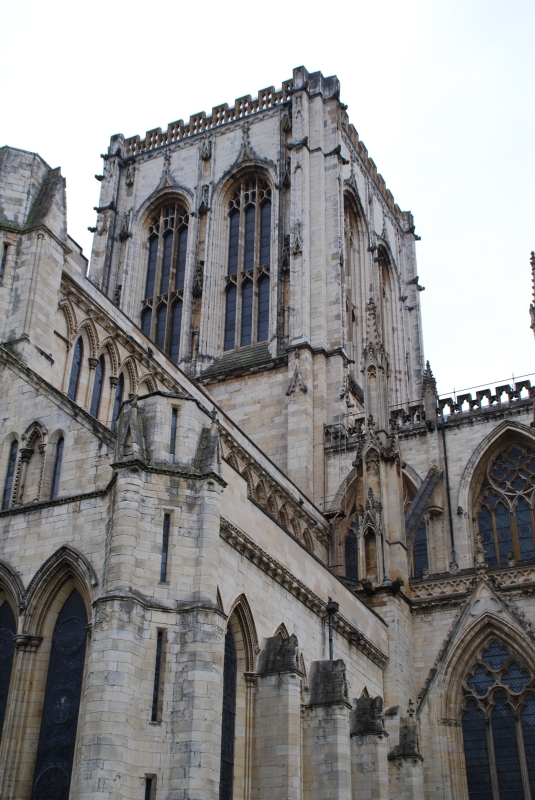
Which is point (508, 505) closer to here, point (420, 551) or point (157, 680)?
point (420, 551)

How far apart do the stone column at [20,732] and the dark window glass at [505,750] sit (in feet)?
46.2

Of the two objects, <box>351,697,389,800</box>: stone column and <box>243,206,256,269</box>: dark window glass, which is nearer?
<box>351,697,389,800</box>: stone column

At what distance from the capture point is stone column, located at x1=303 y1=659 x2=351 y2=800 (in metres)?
20.0

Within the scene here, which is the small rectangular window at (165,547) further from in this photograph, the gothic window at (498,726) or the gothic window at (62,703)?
the gothic window at (498,726)

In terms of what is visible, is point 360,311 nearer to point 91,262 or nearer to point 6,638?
point 91,262

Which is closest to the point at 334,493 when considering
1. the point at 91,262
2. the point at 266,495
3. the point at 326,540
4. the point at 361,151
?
the point at 326,540

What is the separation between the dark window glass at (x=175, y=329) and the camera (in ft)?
142

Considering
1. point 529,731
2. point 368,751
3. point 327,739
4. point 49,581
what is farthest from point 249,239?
point 49,581

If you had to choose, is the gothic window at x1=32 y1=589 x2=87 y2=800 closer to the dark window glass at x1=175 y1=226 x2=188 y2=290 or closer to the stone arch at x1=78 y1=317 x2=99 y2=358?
the stone arch at x1=78 y1=317 x2=99 y2=358

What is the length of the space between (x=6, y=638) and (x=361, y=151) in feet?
121

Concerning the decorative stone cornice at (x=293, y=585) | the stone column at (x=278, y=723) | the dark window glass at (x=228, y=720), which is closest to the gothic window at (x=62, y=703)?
the dark window glass at (x=228, y=720)

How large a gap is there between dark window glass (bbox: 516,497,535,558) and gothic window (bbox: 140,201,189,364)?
17.0 m

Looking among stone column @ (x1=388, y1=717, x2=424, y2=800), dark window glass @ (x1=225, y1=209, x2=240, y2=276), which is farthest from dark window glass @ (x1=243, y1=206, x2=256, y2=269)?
stone column @ (x1=388, y1=717, x2=424, y2=800)

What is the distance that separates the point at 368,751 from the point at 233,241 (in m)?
27.3
